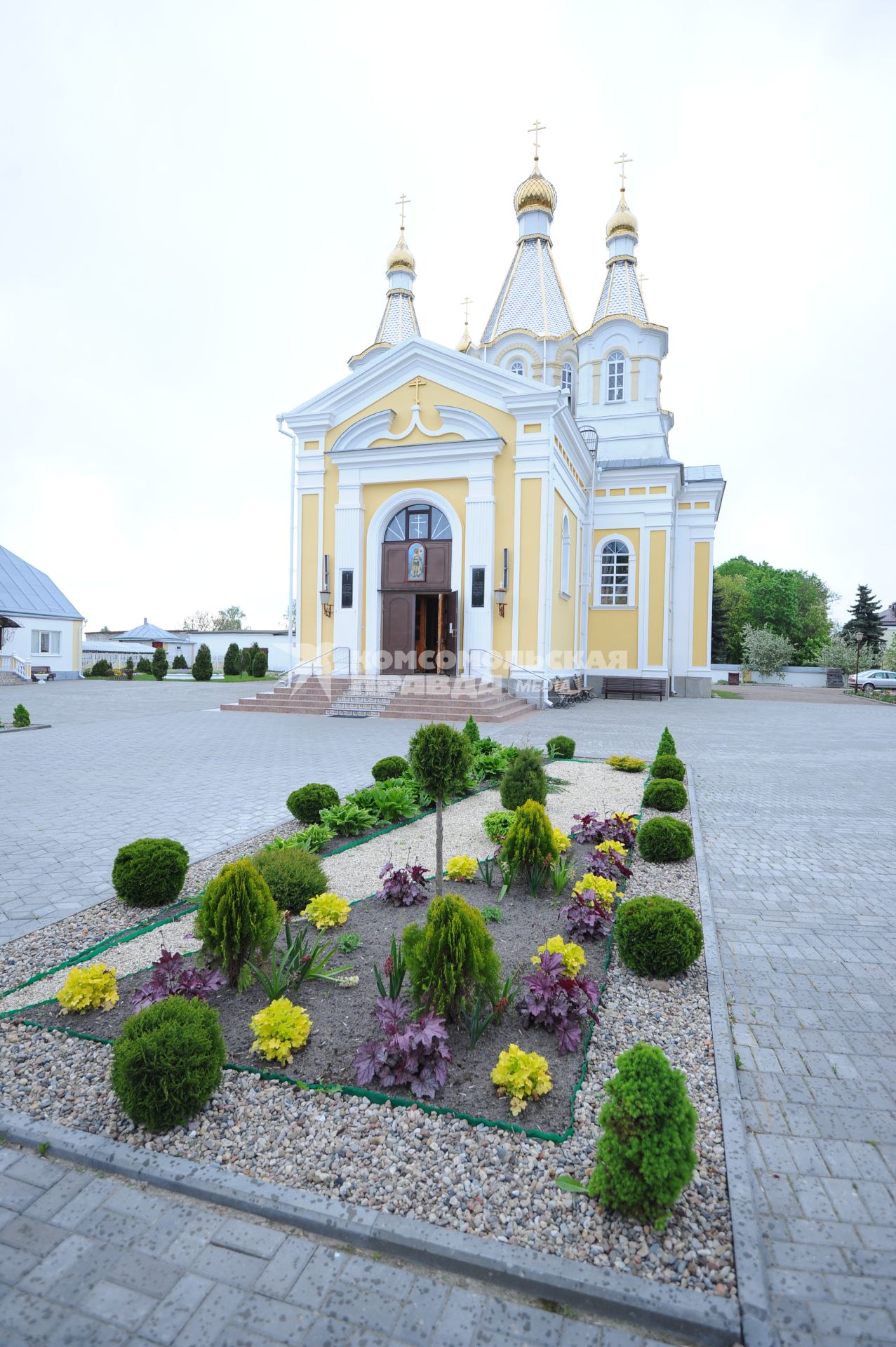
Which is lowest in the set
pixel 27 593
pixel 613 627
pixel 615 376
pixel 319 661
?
pixel 319 661

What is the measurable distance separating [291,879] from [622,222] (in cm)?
2936

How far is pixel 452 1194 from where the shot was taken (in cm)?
227

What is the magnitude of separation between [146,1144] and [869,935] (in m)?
4.08

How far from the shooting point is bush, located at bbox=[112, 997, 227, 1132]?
2.53 m

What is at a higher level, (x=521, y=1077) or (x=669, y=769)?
(x=669, y=769)

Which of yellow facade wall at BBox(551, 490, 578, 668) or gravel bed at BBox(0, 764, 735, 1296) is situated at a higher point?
yellow facade wall at BBox(551, 490, 578, 668)

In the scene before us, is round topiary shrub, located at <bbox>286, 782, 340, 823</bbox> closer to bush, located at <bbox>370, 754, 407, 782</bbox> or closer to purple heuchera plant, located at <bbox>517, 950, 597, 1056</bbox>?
bush, located at <bbox>370, 754, 407, 782</bbox>

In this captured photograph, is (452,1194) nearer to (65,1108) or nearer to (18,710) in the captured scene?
(65,1108)

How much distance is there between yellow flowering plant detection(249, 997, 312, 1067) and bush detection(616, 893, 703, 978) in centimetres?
176

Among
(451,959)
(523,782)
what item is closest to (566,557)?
→ (523,782)

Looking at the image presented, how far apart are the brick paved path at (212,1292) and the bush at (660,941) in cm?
196

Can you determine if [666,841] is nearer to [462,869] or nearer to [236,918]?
[462,869]

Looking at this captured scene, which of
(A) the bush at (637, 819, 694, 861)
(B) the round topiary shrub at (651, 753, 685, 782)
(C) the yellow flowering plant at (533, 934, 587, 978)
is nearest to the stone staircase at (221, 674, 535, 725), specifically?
(B) the round topiary shrub at (651, 753, 685, 782)

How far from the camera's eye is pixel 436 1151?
2.47 m
